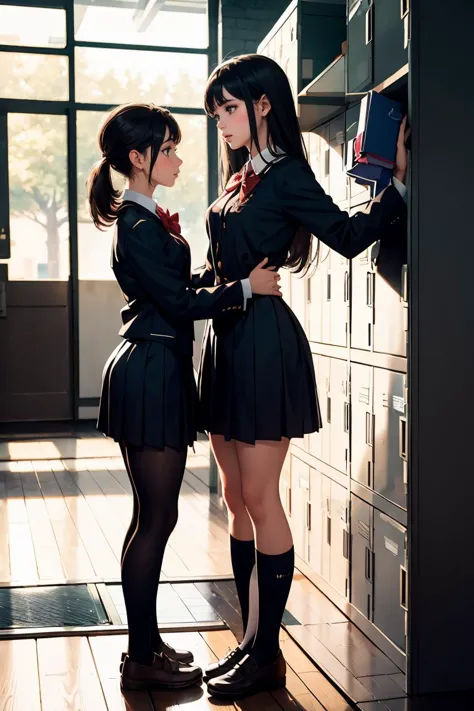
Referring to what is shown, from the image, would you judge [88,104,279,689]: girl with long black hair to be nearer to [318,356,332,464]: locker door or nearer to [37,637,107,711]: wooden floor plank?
[37,637,107,711]: wooden floor plank

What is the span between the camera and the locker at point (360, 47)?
2.43m

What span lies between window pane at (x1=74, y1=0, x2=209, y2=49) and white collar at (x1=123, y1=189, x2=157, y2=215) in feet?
16.8

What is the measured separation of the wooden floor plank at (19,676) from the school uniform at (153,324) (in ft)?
2.23

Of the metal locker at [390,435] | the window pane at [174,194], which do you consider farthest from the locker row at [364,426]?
the window pane at [174,194]

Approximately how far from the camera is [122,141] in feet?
7.11

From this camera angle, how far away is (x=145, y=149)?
7.14 ft

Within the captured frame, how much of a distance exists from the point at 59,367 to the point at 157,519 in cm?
484

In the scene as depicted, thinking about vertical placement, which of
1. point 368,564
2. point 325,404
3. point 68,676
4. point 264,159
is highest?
point 264,159

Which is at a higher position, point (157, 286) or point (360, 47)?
point (360, 47)

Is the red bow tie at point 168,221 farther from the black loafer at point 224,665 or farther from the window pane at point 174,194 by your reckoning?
the window pane at point 174,194

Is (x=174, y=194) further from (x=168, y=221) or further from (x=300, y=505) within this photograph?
(x=168, y=221)

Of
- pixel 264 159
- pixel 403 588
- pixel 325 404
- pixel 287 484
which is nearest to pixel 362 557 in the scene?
pixel 403 588

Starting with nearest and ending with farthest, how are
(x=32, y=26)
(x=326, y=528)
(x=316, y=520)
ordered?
(x=326, y=528), (x=316, y=520), (x=32, y=26)

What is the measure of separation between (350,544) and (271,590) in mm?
623
